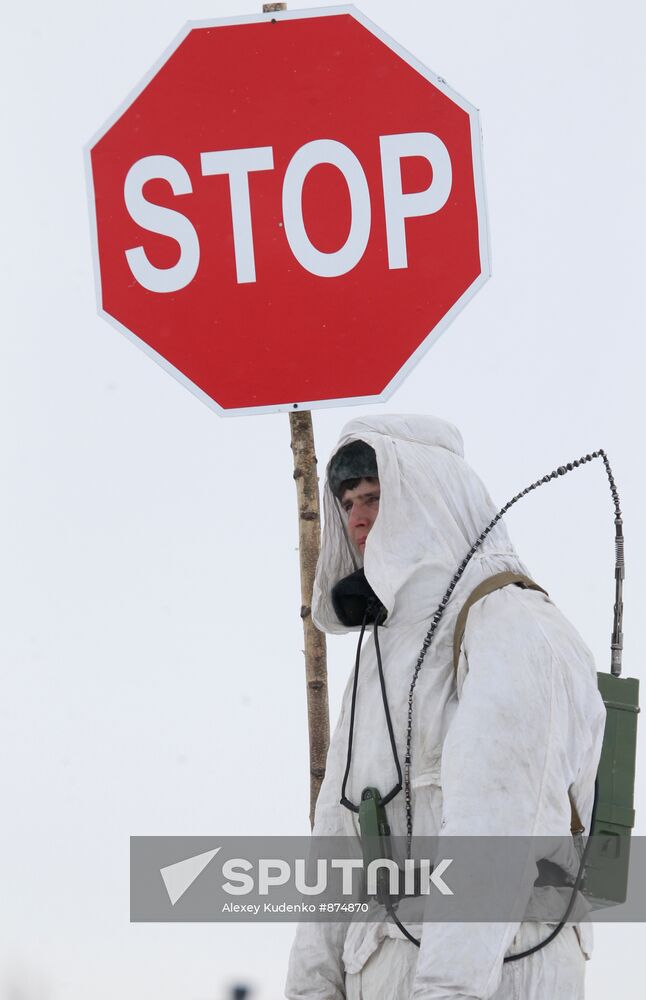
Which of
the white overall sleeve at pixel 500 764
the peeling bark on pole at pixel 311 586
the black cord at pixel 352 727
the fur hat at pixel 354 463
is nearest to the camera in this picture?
the white overall sleeve at pixel 500 764

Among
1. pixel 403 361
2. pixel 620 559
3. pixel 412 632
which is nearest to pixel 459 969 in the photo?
pixel 412 632

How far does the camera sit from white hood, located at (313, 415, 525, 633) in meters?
2.96

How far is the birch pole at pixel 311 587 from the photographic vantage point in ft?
11.1

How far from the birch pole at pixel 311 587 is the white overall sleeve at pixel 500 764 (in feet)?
2.37

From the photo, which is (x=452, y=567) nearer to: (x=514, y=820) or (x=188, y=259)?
(x=514, y=820)

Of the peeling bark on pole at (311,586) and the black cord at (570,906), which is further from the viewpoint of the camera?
the peeling bark on pole at (311,586)

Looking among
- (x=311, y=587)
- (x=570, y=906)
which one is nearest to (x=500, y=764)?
(x=570, y=906)

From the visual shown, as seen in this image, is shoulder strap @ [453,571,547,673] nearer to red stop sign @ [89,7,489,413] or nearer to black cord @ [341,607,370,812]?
black cord @ [341,607,370,812]

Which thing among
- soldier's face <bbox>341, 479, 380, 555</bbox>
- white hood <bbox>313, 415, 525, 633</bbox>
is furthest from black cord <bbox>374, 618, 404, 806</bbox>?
soldier's face <bbox>341, 479, 380, 555</bbox>

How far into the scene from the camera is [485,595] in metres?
2.84

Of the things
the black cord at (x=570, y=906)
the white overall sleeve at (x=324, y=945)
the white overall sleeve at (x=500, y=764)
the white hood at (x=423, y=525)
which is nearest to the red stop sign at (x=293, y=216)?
the white hood at (x=423, y=525)

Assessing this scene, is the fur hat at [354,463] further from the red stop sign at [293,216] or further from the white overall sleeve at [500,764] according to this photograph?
the white overall sleeve at [500,764]

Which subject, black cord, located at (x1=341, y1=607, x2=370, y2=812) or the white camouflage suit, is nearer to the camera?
the white camouflage suit

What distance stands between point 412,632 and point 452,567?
15 cm
